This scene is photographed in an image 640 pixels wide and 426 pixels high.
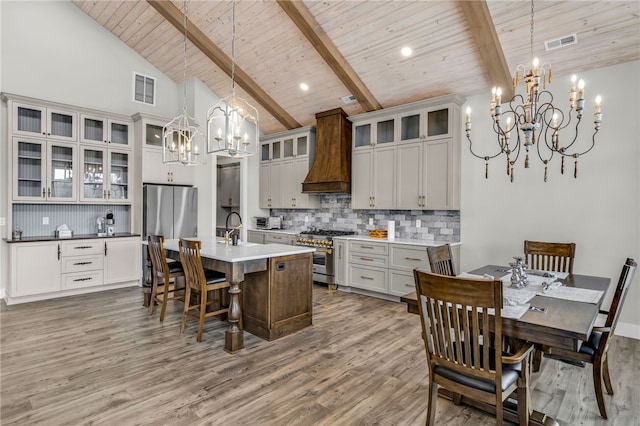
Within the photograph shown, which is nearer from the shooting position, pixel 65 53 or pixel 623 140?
pixel 623 140

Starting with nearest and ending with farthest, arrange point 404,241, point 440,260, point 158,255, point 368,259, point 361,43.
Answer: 1. point 440,260
2. point 158,255
3. point 361,43
4. point 404,241
5. point 368,259

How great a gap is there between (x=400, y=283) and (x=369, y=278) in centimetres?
51

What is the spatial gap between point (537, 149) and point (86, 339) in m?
5.31

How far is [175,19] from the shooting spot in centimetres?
488

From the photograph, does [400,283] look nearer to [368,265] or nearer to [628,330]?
[368,265]

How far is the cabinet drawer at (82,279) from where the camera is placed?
16.3ft

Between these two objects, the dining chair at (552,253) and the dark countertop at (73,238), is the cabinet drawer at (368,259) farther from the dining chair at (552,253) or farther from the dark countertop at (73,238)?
the dark countertop at (73,238)

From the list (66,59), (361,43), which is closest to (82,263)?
(66,59)

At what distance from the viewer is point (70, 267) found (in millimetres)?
4984

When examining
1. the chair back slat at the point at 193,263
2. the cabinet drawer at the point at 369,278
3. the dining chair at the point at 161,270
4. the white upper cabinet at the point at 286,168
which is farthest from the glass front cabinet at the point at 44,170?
the cabinet drawer at the point at 369,278

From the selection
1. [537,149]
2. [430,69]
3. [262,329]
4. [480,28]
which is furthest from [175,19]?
[537,149]

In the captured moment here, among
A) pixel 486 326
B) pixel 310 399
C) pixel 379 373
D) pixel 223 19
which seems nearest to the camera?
pixel 486 326

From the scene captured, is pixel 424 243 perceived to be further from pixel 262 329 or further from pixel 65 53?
pixel 65 53

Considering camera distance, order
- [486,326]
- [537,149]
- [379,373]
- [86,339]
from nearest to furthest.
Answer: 1. [486,326]
2. [379,373]
3. [86,339]
4. [537,149]
